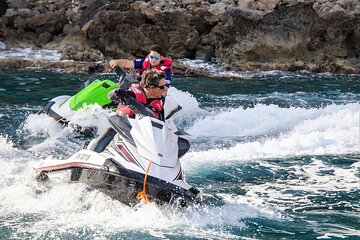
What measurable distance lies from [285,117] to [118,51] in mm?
10683

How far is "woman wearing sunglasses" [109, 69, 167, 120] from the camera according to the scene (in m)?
5.99

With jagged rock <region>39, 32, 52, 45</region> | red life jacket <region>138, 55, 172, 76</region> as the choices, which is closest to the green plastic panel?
red life jacket <region>138, 55, 172, 76</region>

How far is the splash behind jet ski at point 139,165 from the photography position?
5449 millimetres

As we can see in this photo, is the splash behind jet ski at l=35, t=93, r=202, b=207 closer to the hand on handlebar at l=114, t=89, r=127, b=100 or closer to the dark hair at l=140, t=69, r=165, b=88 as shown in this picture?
the hand on handlebar at l=114, t=89, r=127, b=100

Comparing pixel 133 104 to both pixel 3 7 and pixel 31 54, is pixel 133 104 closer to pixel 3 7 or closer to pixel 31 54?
pixel 31 54

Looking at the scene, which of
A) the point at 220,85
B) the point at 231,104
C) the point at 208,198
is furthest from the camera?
the point at 220,85

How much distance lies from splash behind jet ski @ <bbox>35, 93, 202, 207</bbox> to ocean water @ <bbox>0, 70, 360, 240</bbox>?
0.54 ft

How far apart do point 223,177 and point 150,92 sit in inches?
80.9

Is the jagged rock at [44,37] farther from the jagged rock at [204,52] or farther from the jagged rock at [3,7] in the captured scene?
the jagged rock at [204,52]

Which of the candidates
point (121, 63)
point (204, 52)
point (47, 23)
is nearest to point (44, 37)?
point (47, 23)

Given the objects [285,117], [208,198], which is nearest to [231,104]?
[285,117]

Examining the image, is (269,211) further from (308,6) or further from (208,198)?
(308,6)

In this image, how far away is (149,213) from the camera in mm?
5512

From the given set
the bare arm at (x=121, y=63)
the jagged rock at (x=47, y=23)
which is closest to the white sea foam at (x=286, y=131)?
the bare arm at (x=121, y=63)
